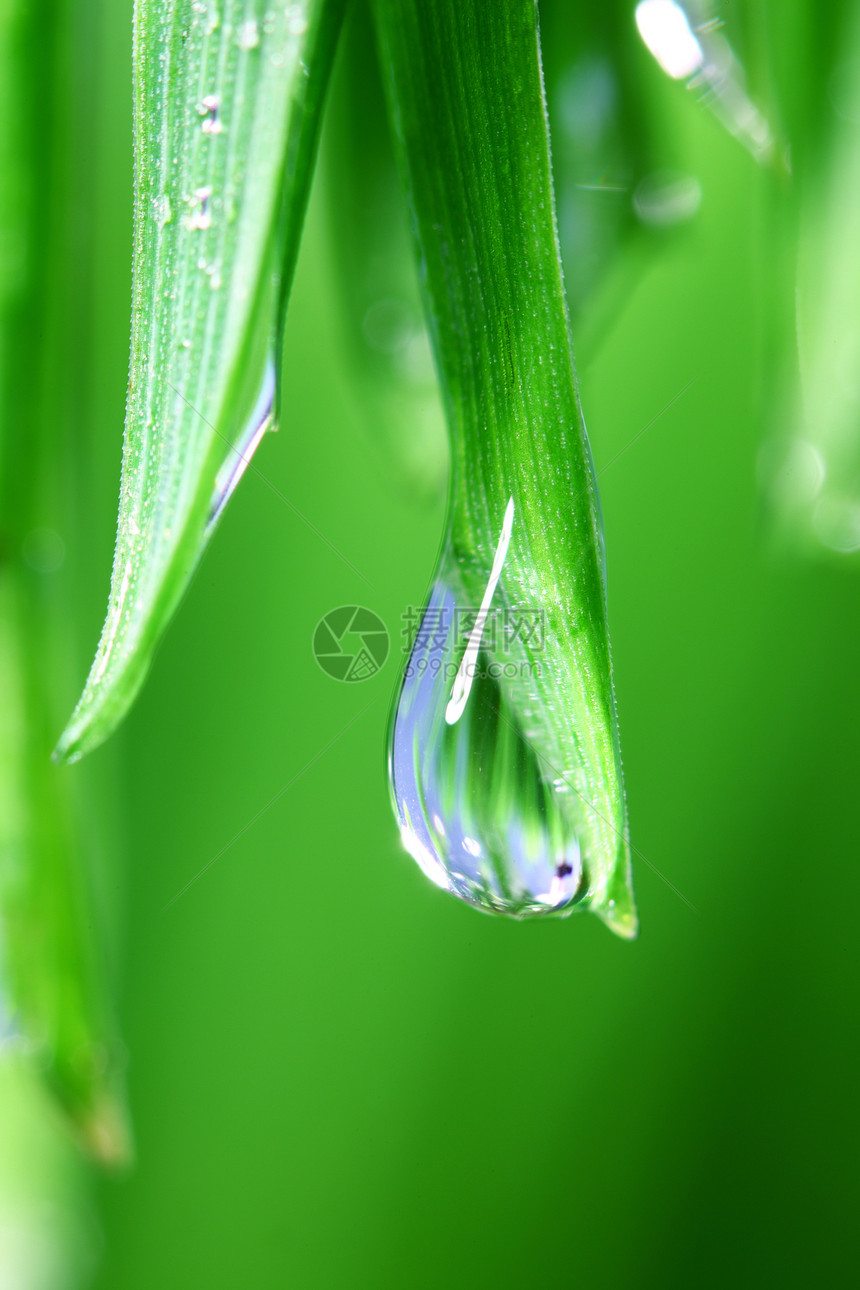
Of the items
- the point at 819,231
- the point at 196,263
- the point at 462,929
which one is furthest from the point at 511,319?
the point at 462,929

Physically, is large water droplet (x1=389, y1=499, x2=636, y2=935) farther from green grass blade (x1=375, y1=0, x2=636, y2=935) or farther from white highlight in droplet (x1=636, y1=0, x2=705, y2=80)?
white highlight in droplet (x1=636, y1=0, x2=705, y2=80)

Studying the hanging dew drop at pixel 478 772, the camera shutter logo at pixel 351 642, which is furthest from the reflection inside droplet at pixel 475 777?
the camera shutter logo at pixel 351 642

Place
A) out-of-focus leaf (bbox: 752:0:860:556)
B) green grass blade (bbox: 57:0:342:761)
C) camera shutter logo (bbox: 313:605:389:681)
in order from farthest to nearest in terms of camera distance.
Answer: camera shutter logo (bbox: 313:605:389:681) < out-of-focus leaf (bbox: 752:0:860:556) < green grass blade (bbox: 57:0:342:761)

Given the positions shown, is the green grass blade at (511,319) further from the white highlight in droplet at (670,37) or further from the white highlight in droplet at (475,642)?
the white highlight in droplet at (670,37)

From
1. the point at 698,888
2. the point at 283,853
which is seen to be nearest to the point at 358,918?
the point at 283,853

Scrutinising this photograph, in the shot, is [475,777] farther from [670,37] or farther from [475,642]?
[670,37]

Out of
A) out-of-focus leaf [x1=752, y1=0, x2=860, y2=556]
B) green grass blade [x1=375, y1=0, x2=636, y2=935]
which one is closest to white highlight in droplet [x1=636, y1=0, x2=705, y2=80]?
out-of-focus leaf [x1=752, y1=0, x2=860, y2=556]

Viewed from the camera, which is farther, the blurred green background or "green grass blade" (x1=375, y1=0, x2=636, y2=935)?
the blurred green background
